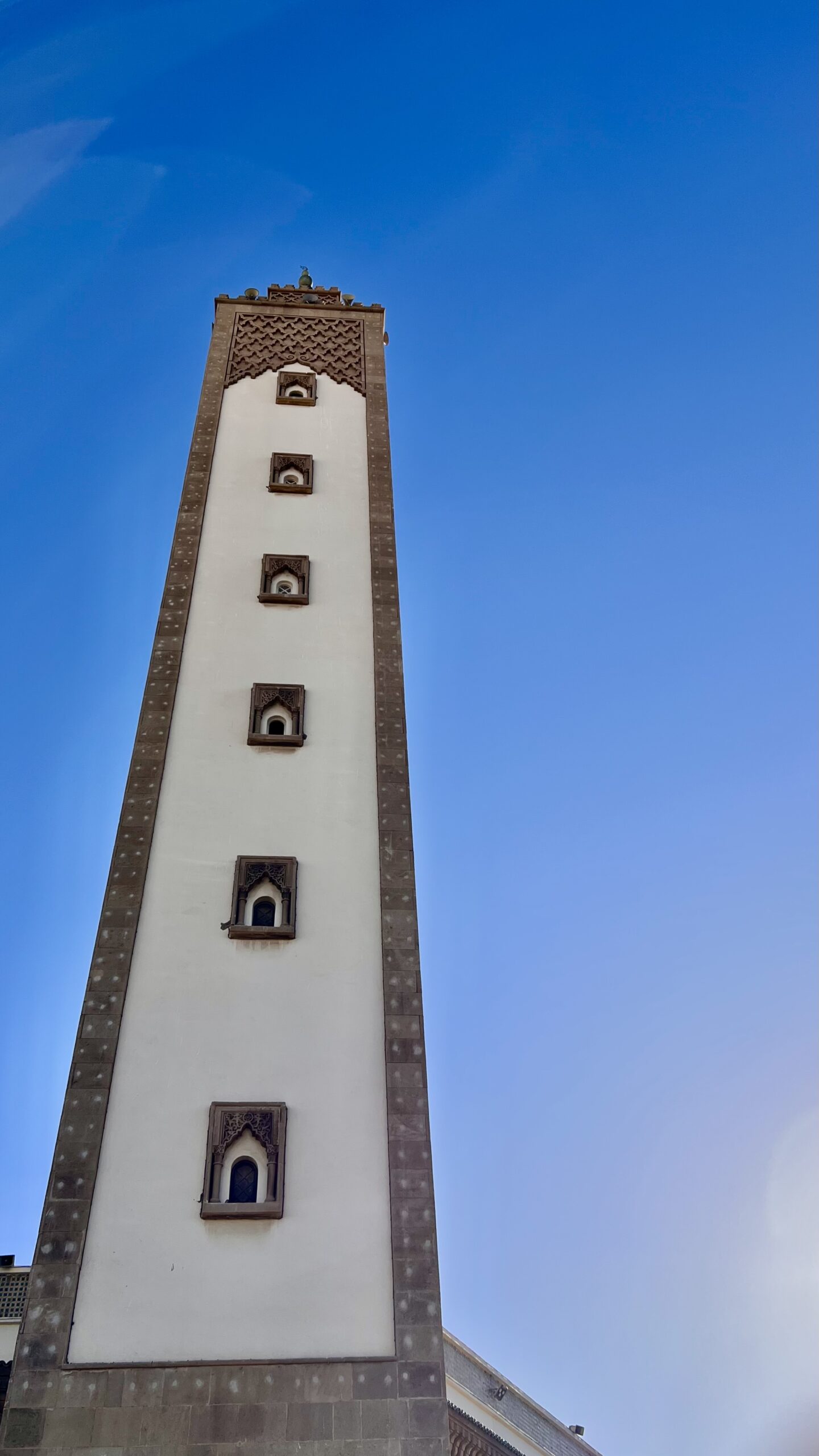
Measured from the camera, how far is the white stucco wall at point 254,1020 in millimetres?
7113

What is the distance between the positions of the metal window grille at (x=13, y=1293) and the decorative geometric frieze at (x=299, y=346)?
11.3 metres

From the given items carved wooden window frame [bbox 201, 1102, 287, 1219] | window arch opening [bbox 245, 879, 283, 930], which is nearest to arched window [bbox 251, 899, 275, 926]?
window arch opening [bbox 245, 879, 283, 930]

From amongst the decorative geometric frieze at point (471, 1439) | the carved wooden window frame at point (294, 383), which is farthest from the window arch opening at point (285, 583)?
the decorative geometric frieze at point (471, 1439)

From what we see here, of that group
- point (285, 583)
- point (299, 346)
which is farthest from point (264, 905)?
point (299, 346)

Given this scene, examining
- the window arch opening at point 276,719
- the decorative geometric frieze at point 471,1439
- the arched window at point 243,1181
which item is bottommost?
the arched window at point 243,1181

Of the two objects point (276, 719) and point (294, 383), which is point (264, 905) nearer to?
point (276, 719)

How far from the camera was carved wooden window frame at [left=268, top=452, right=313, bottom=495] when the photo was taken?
43.7 feet

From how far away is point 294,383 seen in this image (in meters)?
15.3

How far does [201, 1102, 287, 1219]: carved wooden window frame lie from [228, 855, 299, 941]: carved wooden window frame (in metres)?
1.40

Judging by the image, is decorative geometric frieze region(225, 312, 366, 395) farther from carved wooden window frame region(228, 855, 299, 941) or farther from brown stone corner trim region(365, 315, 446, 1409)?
carved wooden window frame region(228, 855, 299, 941)

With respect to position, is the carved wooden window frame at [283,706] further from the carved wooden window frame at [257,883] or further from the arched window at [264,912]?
the arched window at [264,912]

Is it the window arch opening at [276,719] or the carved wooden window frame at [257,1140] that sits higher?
the window arch opening at [276,719]

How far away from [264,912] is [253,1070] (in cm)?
145

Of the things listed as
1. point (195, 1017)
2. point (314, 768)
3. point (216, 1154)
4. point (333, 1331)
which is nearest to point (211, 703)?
point (314, 768)
